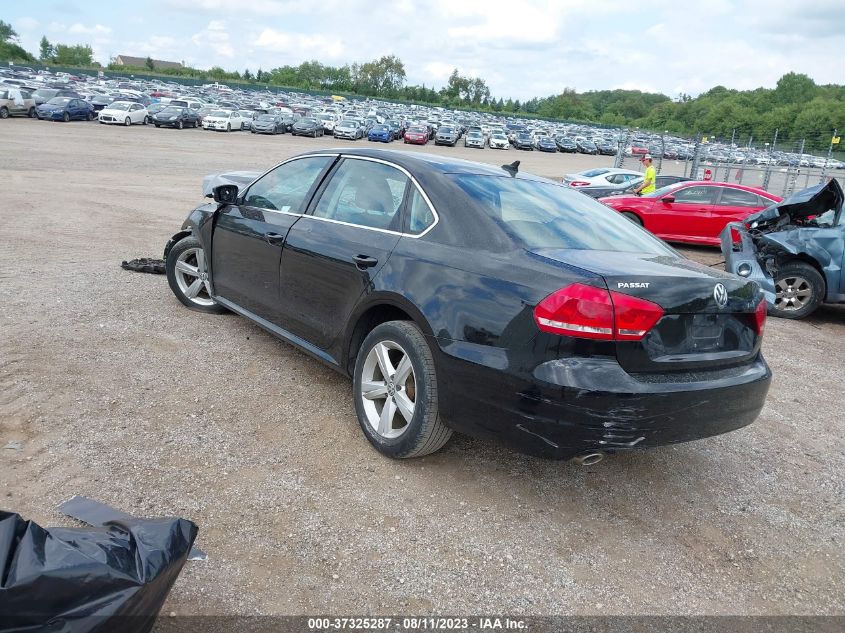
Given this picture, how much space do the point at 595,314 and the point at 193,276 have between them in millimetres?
4265

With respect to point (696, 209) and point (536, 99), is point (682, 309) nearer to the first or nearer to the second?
point (696, 209)

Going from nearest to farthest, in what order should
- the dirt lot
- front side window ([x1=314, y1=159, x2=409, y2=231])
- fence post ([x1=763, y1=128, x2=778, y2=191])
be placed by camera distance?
the dirt lot
front side window ([x1=314, y1=159, x2=409, y2=231])
fence post ([x1=763, y1=128, x2=778, y2=191])

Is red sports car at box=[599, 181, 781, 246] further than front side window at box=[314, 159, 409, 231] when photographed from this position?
Yes

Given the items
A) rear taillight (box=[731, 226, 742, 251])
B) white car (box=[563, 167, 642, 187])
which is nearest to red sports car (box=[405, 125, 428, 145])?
white car (box=[563, 167, 642, 187])

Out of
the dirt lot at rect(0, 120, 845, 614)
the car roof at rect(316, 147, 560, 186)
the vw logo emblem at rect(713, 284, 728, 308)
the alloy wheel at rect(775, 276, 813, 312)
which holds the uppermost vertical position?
the car roof at rect(316, 147, 560, 186)

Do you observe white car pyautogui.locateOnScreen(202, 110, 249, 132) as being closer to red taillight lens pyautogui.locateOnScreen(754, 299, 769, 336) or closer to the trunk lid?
the trunk lid

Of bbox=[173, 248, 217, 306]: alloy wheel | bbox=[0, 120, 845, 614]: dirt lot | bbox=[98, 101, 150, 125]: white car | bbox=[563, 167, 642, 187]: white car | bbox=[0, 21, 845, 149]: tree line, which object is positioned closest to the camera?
bbox=[0, 120, 845, 614]: dirt lot

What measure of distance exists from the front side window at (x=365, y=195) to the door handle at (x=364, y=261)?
218 millimetres

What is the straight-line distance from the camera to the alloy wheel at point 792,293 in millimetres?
8070

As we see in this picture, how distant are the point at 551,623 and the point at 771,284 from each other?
677cm

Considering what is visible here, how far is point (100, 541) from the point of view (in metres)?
1.98

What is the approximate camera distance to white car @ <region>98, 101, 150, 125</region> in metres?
37.2

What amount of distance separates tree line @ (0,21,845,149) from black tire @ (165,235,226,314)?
92.8 m


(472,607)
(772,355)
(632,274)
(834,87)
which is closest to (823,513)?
(632,274)
